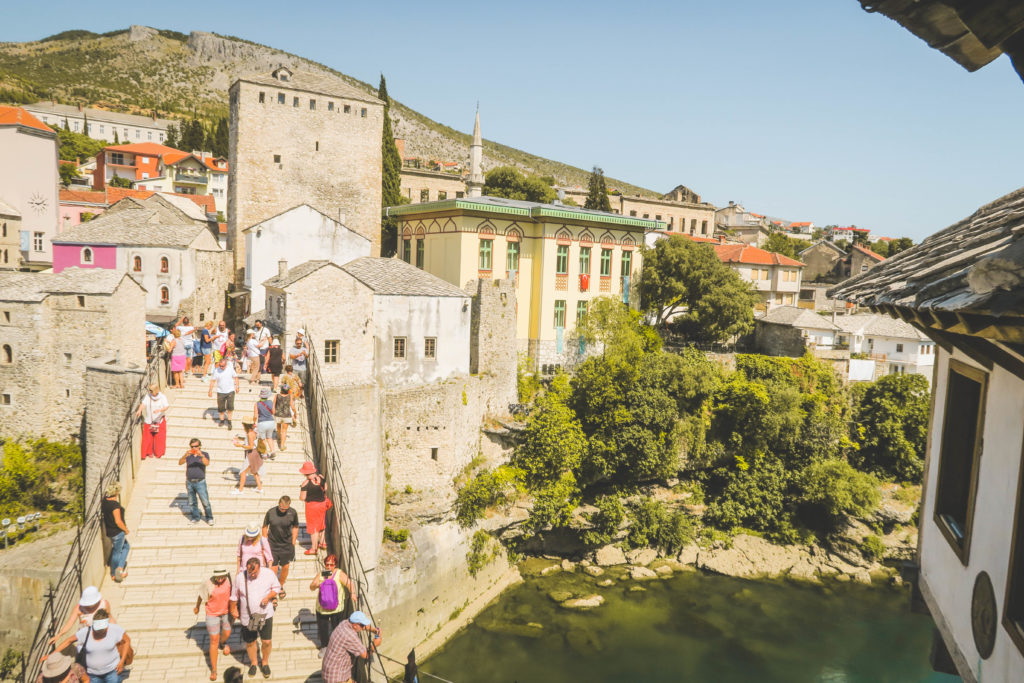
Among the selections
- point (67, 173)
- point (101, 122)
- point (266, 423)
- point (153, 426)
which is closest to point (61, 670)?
point (153, 426)

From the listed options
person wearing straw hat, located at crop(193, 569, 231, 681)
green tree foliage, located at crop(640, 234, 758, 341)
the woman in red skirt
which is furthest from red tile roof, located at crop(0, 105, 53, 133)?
person wearing straw hat, located at crop(193, 569, 231, 681)

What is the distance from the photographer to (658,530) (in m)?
29.6

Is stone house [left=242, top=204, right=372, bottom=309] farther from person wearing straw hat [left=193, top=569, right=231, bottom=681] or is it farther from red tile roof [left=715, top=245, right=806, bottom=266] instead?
red tile roof [left=715, top=245, right=806, bottom=266]

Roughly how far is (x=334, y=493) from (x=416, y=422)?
10.8m

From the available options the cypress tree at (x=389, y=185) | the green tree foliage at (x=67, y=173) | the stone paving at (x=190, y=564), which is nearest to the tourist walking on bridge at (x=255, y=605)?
the stone paving at (x=190, y=564)

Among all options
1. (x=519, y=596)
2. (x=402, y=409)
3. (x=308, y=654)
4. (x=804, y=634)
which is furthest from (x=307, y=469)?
(x=804, y=634)

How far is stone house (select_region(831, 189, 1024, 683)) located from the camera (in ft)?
10.5

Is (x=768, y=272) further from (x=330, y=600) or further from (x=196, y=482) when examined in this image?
(x=330, y=600)

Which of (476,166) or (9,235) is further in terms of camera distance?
(476,166)

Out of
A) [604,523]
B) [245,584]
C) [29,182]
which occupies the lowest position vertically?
[604,523]

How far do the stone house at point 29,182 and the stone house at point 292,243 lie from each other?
16604 millimetres

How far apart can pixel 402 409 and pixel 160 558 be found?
13.6 meters

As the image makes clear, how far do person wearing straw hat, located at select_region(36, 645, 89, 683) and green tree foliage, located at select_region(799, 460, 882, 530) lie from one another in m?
31.0

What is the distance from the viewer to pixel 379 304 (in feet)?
79.0
